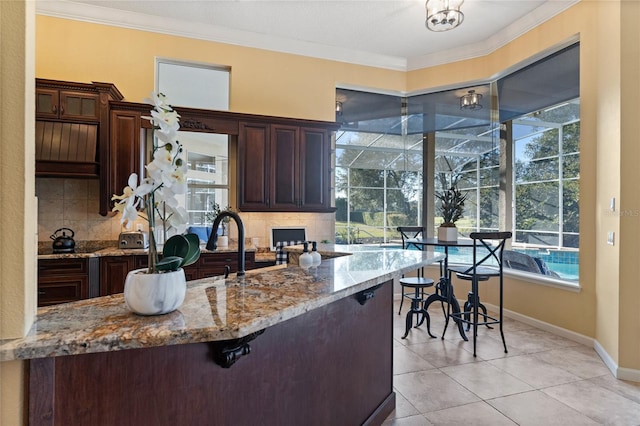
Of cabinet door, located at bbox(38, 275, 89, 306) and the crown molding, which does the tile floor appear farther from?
the crown molding

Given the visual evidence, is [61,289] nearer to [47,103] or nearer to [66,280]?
[66,280]

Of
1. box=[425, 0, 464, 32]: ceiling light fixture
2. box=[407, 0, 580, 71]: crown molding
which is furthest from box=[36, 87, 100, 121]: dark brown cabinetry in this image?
box=[407, 0, 580, 71]: crown molding

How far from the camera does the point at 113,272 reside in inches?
136

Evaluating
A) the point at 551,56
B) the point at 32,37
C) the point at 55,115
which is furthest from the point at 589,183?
the point at 55,115

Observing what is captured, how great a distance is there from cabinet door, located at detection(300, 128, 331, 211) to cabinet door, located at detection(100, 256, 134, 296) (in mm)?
2073

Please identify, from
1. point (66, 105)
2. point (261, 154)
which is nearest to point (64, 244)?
point (66, 105)

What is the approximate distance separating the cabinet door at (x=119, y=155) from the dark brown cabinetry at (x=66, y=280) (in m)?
0.65

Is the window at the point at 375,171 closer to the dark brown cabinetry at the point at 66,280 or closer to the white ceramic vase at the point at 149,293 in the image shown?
the dark brown cabinetry at the point at 66,280

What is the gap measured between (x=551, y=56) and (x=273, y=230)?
390cm

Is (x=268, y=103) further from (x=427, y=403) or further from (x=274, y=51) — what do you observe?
(x=427, y=403)

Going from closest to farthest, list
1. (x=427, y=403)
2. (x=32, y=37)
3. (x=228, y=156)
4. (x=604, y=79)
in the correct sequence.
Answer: (x=32, y=37) < (x=427, y=403) < (x=604, y=79) < (x=228, y=156)

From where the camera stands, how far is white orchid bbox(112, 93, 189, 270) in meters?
1.08

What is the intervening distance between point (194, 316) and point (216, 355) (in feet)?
0.73

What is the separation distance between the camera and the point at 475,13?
4020 millimetres
